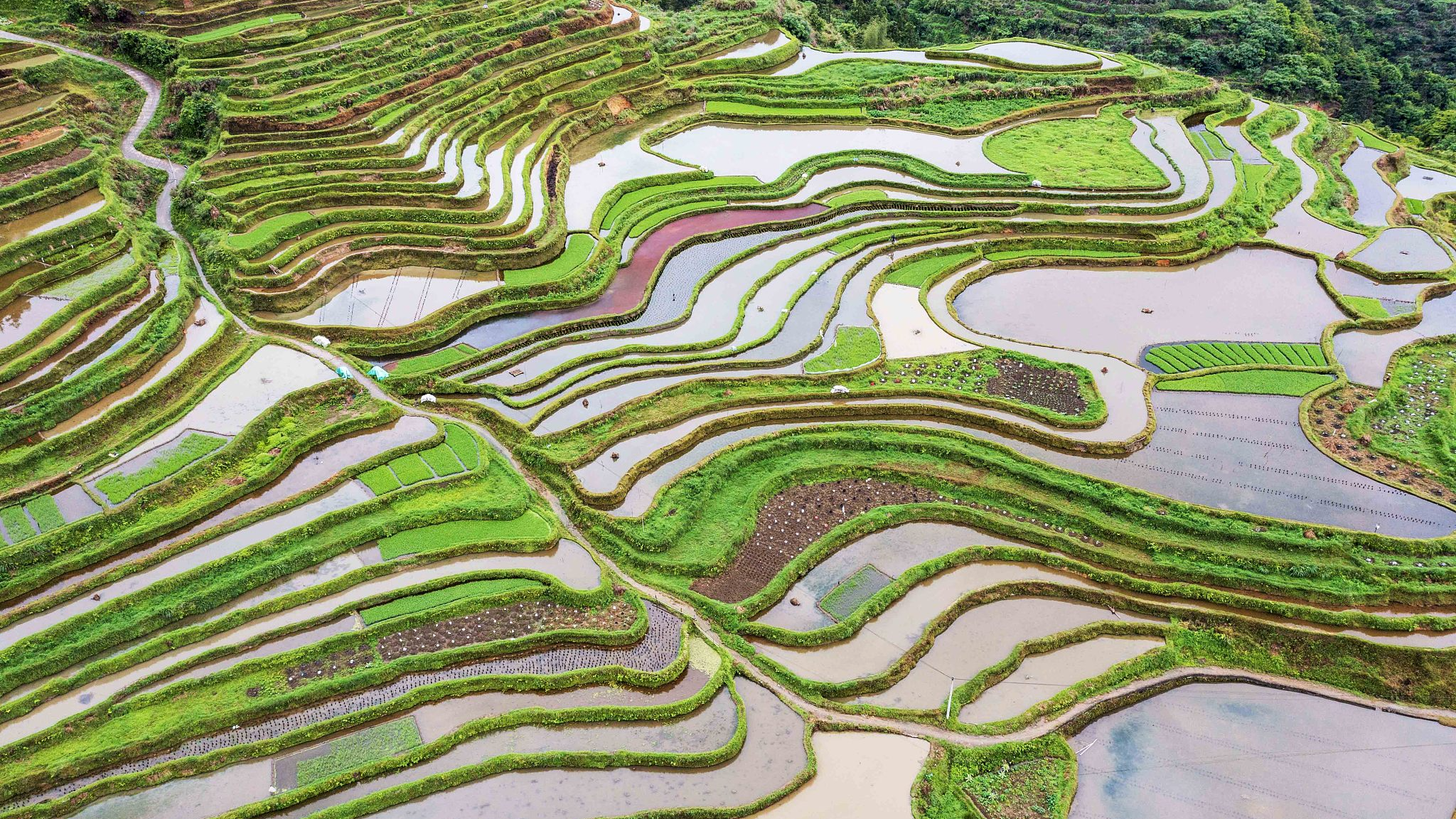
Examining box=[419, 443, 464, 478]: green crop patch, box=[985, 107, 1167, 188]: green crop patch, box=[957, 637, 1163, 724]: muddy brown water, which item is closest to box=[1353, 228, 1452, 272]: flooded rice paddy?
box=[985, 107, 1167, 188]: green crop patch

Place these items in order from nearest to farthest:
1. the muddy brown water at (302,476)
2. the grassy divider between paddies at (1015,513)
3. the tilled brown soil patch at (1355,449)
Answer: the muddy brown water at (302,476)
the grassy divider between paddies at (1015,513)
the tilled brown soil patch at (1355,449)

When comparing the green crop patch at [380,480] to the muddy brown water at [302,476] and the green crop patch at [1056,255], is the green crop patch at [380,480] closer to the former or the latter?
the muddy brown water at [302,476]

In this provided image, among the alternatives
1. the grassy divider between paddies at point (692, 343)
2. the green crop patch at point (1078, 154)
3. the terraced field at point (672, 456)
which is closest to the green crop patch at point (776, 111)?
the terraced field at point (672, 456)

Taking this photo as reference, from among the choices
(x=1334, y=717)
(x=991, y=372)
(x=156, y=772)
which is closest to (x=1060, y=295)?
(x=991, y=372)

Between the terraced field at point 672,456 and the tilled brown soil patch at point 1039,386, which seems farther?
the tilled brown soil patch at point 1039,386

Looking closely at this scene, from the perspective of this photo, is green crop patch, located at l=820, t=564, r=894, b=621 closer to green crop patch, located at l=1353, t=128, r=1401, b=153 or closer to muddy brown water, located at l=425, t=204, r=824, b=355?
muddy brown water, located at l=425, t=204, r=824, b=355

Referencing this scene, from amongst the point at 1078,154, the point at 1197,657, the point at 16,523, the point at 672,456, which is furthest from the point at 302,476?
the point at 1078,154

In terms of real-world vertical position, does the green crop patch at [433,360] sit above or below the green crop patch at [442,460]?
above

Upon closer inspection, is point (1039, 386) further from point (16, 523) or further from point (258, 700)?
point (16, 523)
